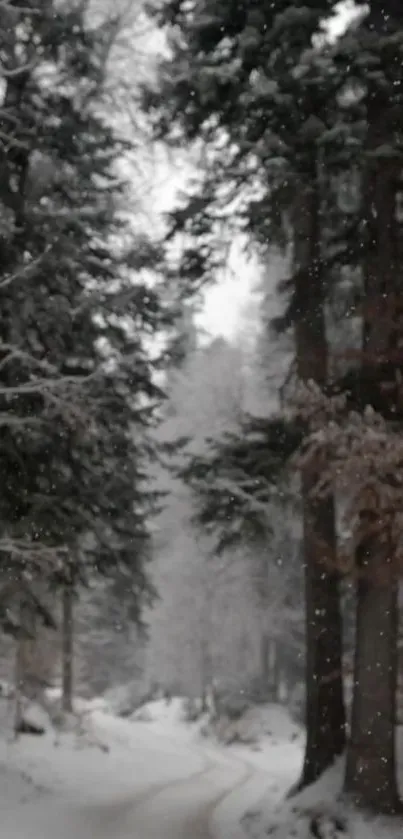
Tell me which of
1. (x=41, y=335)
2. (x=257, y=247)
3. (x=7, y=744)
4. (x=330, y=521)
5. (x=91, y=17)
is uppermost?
(x=91, y=17)

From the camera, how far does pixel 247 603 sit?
35.5m

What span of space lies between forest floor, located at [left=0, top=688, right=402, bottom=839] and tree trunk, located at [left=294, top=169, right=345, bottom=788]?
580mm

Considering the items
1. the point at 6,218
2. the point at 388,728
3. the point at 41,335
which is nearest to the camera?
the point at 388,728

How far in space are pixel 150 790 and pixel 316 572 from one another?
780cm

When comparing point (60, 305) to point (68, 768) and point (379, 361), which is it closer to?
point (379, 361)

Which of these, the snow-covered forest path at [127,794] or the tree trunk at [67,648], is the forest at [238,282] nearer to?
the snow-covered forest path at [127,794]

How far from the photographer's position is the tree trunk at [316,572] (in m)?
12.3

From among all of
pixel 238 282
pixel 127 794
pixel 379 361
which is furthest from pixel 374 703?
pixel 127 794

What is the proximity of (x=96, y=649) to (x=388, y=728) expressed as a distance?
118ft

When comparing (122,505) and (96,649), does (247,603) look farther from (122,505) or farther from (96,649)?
(122,505)

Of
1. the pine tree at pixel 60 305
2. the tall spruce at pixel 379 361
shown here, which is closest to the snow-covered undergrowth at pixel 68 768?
the pine tree at pixel 60 305

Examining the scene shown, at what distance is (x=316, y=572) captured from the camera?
12.6m

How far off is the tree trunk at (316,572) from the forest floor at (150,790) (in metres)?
0.58

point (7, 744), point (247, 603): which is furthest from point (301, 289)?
point (247, 603)
